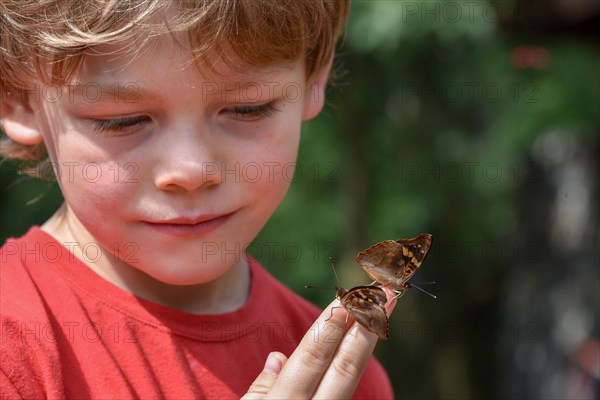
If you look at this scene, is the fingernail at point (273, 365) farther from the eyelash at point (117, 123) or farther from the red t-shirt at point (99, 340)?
the eyelash at point (117, 123)

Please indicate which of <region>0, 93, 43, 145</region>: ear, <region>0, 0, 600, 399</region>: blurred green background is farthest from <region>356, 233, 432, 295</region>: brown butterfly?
<region>0, 0, 600, 399</region>: blurred green background

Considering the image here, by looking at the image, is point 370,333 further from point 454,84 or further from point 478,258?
point 478,258

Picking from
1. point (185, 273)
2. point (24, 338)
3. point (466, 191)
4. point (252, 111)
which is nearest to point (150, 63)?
point (252, 111)

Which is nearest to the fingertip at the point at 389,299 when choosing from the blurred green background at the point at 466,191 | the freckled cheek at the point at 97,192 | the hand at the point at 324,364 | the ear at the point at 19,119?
the hand at the point at 324,364

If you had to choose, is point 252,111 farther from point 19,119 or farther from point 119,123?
point 19,119

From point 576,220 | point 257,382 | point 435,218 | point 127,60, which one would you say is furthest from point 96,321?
point 435,218

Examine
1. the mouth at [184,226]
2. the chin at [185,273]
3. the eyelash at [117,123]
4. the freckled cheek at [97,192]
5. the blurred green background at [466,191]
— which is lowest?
the blurred green background at [466,191]
